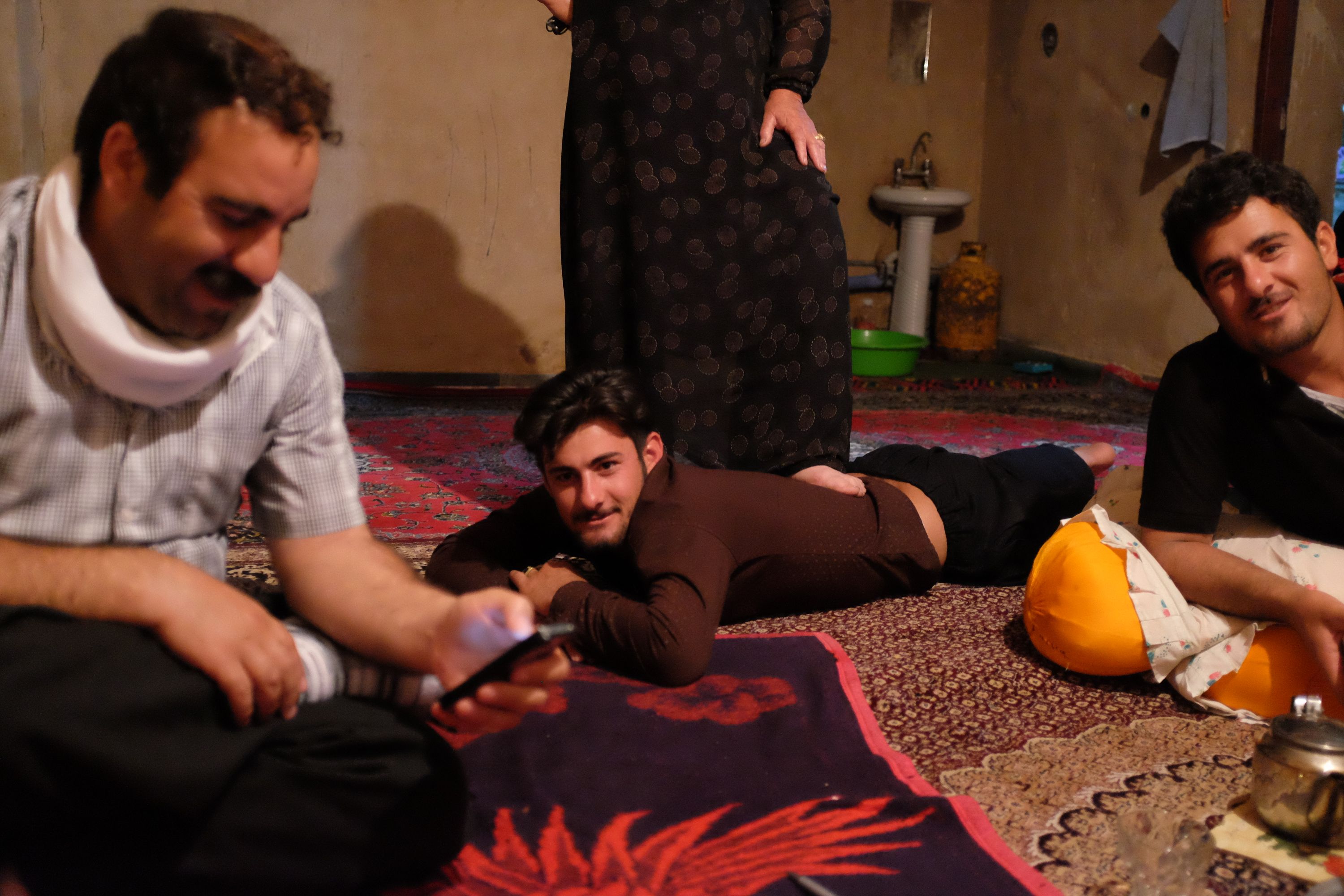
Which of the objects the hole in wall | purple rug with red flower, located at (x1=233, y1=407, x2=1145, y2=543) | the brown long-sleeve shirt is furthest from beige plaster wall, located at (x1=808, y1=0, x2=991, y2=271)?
the brown long-sleeve shirt

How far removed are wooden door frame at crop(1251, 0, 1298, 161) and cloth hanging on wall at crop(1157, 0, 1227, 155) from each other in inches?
7.2

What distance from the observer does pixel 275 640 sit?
3.20ft

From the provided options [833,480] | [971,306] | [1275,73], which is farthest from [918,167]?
[833,480]

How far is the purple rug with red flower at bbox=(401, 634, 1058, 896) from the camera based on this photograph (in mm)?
1111

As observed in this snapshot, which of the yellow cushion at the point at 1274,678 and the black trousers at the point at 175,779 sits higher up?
the black trousers at the point at 175,779

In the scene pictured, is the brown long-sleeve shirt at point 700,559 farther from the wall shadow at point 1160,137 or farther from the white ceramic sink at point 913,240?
the white ceramic sink at point 913,240

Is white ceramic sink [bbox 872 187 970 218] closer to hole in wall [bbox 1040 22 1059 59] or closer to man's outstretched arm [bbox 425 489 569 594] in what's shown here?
hole in wall [bbox 1040 22 1059 59]

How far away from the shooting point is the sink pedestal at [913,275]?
583 centimetres

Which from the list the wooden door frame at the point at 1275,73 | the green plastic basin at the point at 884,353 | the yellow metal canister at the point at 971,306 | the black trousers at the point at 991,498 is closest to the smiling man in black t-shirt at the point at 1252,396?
the black trousers at the point at 991,498

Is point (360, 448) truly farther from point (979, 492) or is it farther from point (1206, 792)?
point (1206, 792)

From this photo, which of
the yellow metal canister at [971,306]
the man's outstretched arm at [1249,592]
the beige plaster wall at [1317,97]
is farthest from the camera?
the yellow metal canister at [971,306]

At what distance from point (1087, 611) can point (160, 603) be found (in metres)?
1.31

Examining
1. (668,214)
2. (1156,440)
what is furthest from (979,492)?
(668,214)

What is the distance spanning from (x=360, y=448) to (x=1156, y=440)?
2430 millimetres
